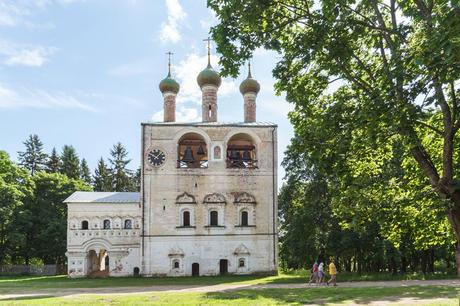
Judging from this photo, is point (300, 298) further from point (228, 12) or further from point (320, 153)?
point (228, 12)

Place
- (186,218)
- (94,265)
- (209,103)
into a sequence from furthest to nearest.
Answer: (94,265), (209,103), (186,218)

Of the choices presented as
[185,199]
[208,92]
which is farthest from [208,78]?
[185,199]

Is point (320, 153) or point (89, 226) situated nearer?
point (320, 153)

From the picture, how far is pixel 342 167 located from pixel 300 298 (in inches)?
277

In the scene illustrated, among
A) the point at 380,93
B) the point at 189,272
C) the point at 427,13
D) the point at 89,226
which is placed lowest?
the point at 189,272

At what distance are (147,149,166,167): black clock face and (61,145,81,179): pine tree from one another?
25.8 metres

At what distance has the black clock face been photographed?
30.3m

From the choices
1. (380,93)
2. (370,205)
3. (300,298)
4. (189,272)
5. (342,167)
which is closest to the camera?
(380,93)

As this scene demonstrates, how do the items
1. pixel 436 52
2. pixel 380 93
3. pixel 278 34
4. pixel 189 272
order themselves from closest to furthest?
pixel 436 52 → pixel 380 93 → pixel 278 34 → pixel 189 272

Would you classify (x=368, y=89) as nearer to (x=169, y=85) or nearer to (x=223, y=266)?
(x=223, y=266)

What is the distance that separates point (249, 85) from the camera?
108 feet

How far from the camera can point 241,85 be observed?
33156mm

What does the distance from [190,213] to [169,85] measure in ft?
29.0

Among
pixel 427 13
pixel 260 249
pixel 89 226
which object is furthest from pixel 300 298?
pixel 89 226
